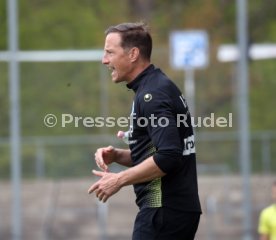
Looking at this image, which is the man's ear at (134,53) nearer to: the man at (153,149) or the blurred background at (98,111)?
the man at (153,149)

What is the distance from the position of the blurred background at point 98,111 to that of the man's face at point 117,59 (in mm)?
10270

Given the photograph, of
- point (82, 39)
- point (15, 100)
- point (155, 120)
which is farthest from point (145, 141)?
point (82, 39)

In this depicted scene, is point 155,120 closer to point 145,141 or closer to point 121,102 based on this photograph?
point 145,141

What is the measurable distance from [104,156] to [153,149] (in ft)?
1.85

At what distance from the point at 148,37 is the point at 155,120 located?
1.93 ft

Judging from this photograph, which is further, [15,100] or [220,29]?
[220,29]

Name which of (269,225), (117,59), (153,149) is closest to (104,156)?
(153,149)

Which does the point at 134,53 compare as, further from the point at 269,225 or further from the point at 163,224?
the point at 269,225

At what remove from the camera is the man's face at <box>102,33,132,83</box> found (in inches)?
243

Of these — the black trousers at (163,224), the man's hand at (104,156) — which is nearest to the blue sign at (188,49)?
the man's hand at (104,156)

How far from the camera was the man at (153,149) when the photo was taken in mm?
5805

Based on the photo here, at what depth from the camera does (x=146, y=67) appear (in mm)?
6184

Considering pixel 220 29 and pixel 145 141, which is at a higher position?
pixel 220 29

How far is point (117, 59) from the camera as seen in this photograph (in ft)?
20.3
